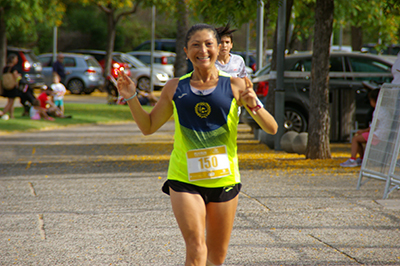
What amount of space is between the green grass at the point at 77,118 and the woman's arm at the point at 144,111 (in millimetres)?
11336

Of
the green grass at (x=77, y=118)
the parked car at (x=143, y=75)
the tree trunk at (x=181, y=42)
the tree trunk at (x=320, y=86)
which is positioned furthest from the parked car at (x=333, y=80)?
the parked car at (x=143, y=75)

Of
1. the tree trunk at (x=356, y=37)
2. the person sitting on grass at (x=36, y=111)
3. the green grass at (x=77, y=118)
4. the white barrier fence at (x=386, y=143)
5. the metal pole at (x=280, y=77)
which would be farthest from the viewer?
the tree trunk at (x=356, y=37)

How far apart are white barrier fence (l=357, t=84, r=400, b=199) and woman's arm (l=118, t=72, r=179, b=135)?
4088 mm

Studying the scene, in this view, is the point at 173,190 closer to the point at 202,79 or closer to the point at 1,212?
the point at 202,79

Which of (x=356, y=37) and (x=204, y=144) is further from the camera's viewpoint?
(x=356, y=37)

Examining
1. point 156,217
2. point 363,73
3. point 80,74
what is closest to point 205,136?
point 156,217

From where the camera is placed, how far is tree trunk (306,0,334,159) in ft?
31.3

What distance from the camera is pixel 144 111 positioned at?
3.34 meters

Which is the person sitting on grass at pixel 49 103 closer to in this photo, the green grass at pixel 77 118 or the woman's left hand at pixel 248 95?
the green grass at pixel 77 118

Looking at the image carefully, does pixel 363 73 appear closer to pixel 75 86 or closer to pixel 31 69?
pixel 31 69

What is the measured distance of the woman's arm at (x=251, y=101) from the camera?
3.03 metres

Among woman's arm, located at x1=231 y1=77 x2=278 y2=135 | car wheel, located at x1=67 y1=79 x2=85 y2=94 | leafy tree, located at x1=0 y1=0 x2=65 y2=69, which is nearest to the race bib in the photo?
woman's arm, located at x1=231 y1=77 x2=278 y2=135

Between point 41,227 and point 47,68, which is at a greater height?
point 47,68

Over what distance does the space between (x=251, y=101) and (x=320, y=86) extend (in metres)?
6.89
